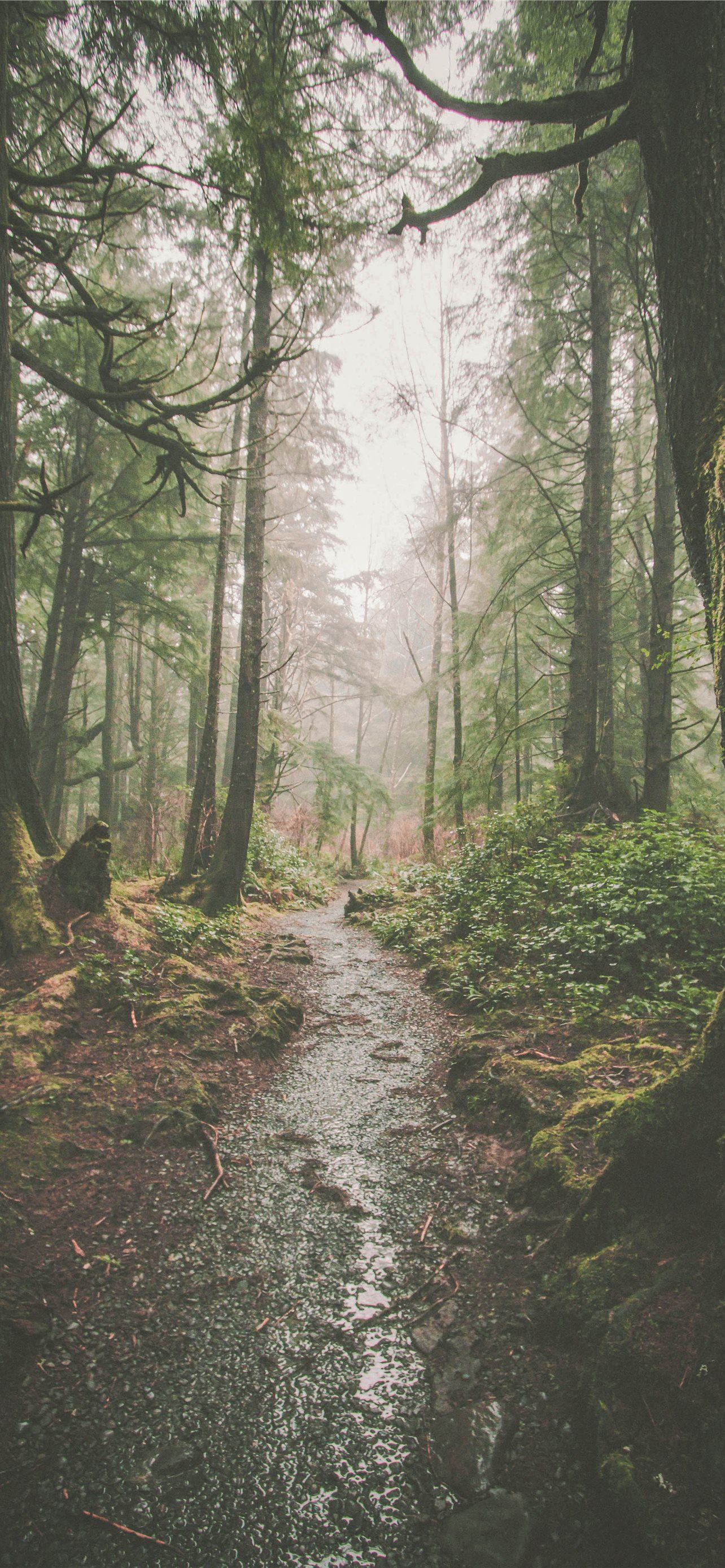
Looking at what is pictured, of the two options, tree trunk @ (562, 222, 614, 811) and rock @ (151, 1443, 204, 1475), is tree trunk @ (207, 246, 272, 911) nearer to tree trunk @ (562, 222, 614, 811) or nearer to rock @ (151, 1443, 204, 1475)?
tree trunk @ (562, 222, 614, 811)

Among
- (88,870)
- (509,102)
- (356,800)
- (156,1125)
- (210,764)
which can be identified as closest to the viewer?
(509,102)

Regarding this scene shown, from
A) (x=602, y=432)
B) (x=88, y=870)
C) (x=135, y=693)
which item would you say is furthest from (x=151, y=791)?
(x=602, y=432)

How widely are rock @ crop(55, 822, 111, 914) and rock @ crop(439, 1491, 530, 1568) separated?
415cm

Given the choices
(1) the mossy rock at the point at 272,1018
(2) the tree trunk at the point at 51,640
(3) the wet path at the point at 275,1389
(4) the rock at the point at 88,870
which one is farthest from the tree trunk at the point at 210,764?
(3) the wet path at the point at 275,1389

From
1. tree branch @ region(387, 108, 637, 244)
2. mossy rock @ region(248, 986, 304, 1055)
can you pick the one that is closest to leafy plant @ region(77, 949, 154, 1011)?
mossy rock @ region(248, 986, 304, 1055)

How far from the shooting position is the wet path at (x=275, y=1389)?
156cm

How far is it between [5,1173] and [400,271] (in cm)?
989

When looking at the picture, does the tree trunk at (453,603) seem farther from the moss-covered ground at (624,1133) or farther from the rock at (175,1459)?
the rock at (175,1459)

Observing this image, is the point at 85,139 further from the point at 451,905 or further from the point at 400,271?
the point at 451,905

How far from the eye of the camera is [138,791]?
15.3 meters

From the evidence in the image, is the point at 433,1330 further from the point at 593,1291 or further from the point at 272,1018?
the point at 272,1018

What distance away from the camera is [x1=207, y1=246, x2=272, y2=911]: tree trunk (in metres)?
8.30

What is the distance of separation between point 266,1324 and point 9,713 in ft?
13.3

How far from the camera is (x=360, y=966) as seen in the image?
7.48 m
